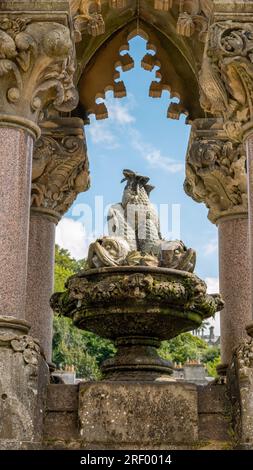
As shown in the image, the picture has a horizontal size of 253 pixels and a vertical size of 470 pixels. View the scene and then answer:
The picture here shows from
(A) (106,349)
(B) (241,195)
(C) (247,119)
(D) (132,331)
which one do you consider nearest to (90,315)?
(D) (132,331)

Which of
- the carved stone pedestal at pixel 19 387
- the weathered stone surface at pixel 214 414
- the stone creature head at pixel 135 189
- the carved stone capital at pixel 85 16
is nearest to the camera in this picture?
the carved stone pedestal at pixel 19 387

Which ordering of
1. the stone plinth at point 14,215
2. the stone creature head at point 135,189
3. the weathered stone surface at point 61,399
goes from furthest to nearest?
the stone creature head at point 135,189
the weathered stone surface at point 61,399
the stone plinth at point 14,215

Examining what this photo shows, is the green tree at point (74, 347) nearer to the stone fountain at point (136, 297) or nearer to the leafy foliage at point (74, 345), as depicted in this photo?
the leafy foliage at point (74, 345)

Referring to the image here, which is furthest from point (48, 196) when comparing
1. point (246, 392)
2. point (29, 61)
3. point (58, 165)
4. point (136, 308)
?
point (246, 392)

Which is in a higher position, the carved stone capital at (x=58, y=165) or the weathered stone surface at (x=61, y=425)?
the carved stone capital at (x=58, y=165)

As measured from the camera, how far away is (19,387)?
9.58m

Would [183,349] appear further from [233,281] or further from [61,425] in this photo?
[61,425]

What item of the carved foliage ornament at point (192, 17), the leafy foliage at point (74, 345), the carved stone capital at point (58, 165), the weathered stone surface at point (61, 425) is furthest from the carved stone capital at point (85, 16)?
the leafy foliage at point (74, 345)

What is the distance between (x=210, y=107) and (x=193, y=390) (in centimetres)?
417

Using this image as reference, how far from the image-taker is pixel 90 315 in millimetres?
11188

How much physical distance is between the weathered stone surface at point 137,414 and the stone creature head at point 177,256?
220 cm

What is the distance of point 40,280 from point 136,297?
4.06 metres

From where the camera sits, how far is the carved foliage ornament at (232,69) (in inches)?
423

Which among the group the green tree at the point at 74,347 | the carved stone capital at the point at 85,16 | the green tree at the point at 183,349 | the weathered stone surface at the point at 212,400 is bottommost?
the weathered stone surface at the point at 212,400
